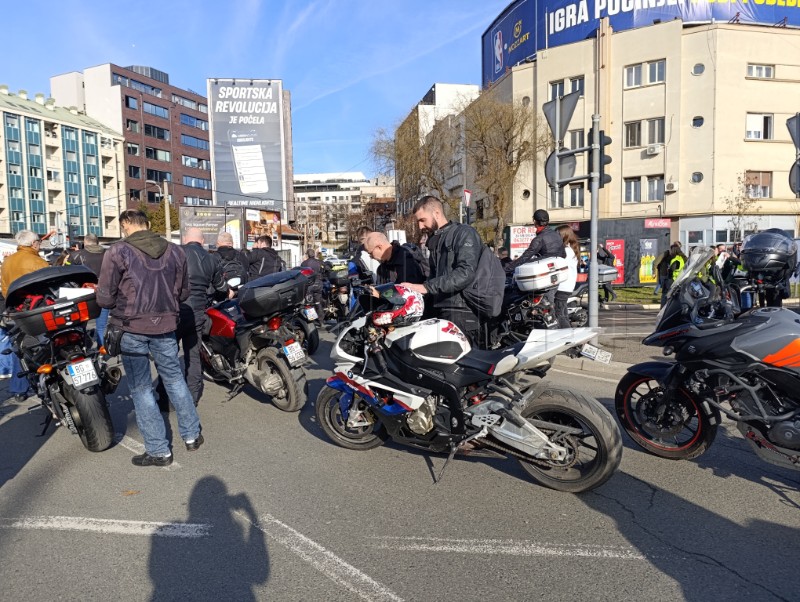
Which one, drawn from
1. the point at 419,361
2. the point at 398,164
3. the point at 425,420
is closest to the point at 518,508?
the point at 425,420

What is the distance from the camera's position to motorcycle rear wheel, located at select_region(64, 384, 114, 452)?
15.0 feet

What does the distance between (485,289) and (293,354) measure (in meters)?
2.08

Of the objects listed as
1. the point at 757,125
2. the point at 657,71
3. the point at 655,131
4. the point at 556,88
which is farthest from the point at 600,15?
the point at 757,125

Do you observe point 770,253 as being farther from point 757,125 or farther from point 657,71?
point 757,125

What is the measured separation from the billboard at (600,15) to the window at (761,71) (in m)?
2.93

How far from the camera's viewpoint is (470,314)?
15.2ft

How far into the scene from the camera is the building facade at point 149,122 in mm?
71562

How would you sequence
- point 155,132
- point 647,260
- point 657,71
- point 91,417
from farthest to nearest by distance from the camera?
point 155,132, point 657,71, point 647,260, point 91,417

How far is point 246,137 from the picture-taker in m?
39.8

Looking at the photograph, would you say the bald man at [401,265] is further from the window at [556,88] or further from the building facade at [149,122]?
the building facade at [149,122]

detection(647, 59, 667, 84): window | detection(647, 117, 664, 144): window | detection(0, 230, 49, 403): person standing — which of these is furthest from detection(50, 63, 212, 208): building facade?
detection(0, 230, 49, 403): person standing

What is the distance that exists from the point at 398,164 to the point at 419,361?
3099 cm

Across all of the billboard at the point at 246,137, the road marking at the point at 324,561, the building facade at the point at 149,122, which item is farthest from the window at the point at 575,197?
the building facade at the point at 149,122

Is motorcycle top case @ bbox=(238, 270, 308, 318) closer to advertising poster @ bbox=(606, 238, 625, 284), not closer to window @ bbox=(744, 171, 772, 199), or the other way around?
advertising poster @ bbox=(606, 238, 625, 284)
